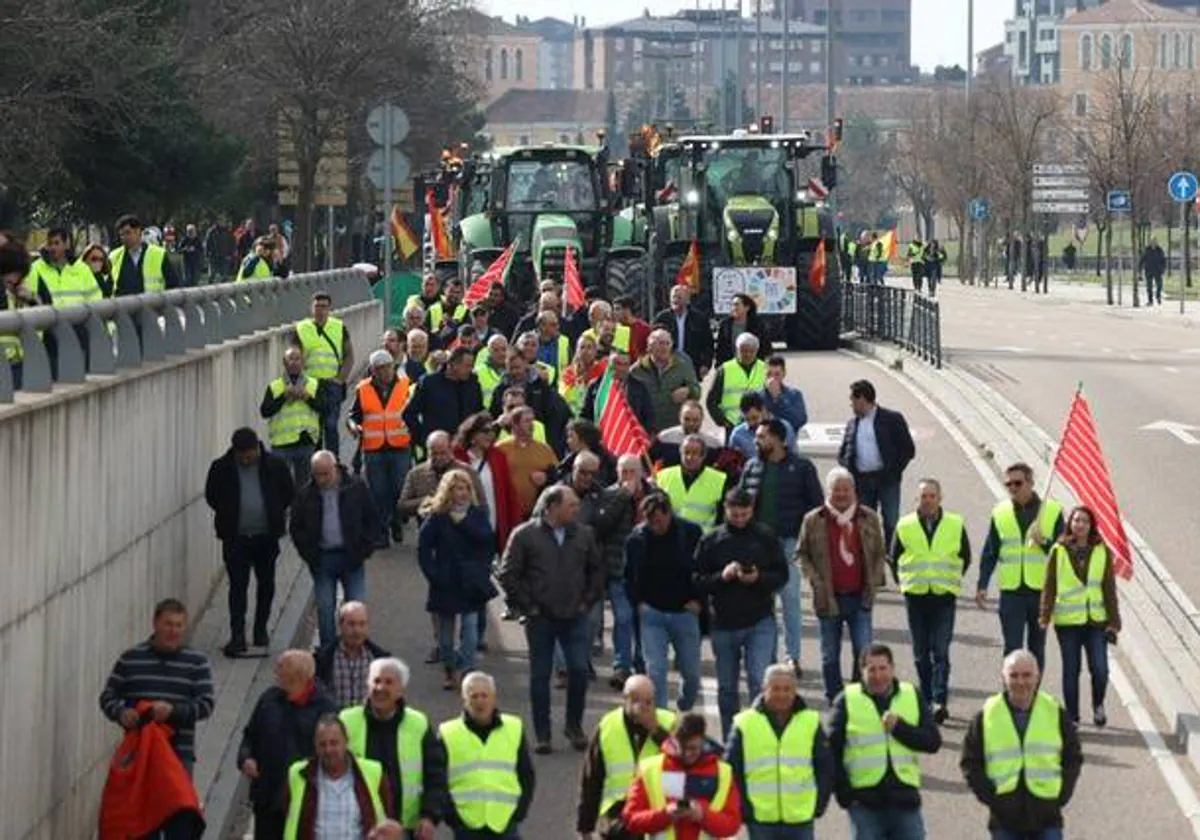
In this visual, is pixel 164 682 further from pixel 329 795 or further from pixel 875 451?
pixel 875 451

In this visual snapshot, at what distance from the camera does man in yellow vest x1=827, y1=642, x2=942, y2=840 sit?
48.3 feet

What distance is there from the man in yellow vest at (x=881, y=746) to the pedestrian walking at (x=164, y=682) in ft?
10.1

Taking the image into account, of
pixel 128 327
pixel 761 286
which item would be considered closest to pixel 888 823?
pixel 128 327

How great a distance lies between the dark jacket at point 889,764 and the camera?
579 inches

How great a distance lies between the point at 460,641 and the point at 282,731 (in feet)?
20.4

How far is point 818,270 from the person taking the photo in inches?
2008

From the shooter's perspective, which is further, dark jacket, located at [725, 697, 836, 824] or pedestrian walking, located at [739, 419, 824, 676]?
pedestrian walking, located at [739, 419, 824, 676]

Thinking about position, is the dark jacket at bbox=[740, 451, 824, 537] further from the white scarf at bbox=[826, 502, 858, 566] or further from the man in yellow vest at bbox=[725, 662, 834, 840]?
the man in yellow vest at bbox=[725, 662, 834, 840]

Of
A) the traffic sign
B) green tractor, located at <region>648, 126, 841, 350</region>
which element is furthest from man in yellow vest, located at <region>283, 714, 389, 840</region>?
green tractor, located at <region>648, 126, 841, 350</region>

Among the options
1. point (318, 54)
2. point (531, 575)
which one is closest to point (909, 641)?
point (531, 575)

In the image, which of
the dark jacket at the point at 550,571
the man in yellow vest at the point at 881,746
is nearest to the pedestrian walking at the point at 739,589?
the dark jacket at the point at 550,571

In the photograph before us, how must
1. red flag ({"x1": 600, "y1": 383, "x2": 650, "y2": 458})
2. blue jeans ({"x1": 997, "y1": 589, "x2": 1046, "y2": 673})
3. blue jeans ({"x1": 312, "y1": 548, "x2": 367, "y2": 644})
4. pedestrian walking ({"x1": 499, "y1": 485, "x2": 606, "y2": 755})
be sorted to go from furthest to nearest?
red flag ({"x1": 600, "y1": 383, "x2": 650, "y2": 458})
blue jeans ({"x1": 312, "y1": 548, "x2": 367, "y2": 644})
blue jeans ({"x1": 997, "y1": 589, "x2": 1046, "y2": 673})
pedestrian walking ({"x1": 499, "y1": 485, "x2": 606, "y2": 755})

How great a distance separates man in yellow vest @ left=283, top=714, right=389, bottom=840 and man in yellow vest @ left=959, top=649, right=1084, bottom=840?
281cm

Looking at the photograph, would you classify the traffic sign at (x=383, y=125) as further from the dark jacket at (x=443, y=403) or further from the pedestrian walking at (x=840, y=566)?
the pedestrian walking at (x=840, y=566)
